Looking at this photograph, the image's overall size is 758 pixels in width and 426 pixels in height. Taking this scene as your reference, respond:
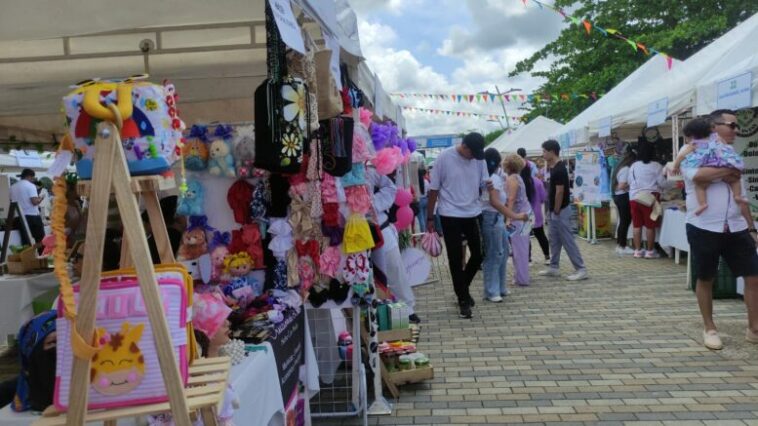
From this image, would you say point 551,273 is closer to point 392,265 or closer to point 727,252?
point 727,252

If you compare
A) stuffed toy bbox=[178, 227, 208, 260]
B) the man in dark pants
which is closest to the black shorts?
the man in dark pants

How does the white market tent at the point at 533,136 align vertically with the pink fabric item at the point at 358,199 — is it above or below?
above

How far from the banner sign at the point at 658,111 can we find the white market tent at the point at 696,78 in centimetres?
9

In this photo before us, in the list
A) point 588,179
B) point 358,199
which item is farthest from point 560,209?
point 358,199

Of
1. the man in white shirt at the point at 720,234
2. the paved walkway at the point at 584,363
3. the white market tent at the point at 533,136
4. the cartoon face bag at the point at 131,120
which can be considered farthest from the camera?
the white market tent at the point at 533,136

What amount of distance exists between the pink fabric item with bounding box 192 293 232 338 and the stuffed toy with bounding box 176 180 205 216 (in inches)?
44.4

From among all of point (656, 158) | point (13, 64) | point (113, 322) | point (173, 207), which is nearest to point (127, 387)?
point (113, 322)

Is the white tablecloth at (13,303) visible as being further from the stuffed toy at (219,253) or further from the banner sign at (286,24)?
the banner sign at (286,24)

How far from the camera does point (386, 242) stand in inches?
179

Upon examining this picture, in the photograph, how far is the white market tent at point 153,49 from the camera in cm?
250

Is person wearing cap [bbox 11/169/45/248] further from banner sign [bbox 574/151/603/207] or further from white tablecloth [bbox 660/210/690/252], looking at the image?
white tablecloth [bbox 660/210/690/252]

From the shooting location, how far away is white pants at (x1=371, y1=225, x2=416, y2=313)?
4477mm

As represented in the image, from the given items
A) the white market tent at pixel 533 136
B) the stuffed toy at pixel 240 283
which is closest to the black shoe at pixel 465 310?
the stuffed toy at pixel 240 283

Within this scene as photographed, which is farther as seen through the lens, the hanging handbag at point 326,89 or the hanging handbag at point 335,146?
the hanging handbag at point 335,146
